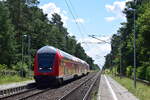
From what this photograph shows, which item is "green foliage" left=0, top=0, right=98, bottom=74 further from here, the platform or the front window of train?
the platform

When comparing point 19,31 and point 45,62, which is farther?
point 19,31

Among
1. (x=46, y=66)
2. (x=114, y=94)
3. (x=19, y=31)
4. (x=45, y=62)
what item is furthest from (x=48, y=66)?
(x=19, y=31)

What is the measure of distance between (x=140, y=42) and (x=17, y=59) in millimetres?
42026

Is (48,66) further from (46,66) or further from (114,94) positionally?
(114,94)

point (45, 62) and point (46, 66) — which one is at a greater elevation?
point (45, 62)

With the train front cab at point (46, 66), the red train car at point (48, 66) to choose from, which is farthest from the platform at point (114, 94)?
the train front cab at point (46, 66)

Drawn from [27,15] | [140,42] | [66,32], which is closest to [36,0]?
[27,15]

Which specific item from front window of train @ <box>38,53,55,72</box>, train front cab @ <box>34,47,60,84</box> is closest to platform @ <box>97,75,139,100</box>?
train front cab @ <box>34,47,60,84</box>

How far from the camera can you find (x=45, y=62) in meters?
37.5

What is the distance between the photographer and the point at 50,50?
1501 inches

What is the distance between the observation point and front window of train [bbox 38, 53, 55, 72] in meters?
37.3

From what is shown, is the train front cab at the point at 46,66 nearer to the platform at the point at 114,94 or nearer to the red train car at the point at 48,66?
the red train car at the point at 48,66

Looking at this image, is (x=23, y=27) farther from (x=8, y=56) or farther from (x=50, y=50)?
(x=50, y=50)

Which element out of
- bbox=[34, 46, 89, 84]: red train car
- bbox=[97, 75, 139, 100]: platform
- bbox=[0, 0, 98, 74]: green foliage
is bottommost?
bbox=[97, 75, 139, 100]: platform
